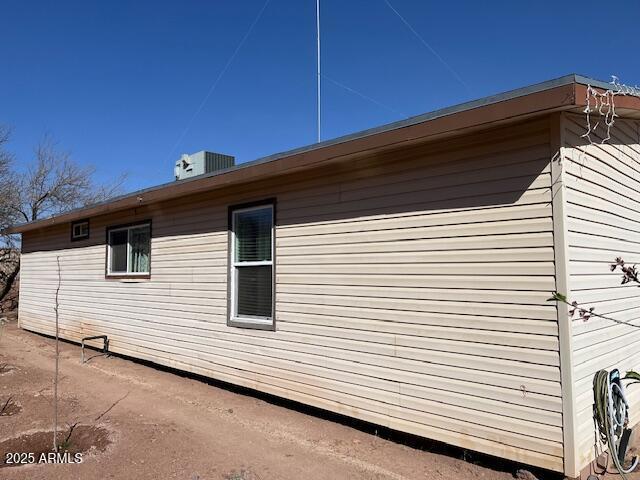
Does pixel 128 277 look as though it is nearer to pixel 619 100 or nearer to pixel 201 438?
pixel 201 438

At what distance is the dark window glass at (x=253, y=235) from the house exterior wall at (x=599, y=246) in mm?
3306

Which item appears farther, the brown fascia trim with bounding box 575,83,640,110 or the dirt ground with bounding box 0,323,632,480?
the dirt ground with bounding box 0,323,632,480

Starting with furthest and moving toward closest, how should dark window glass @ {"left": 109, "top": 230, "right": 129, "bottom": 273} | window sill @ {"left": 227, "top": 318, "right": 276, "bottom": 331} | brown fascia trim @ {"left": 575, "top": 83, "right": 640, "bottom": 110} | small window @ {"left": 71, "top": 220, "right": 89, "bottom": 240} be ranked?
1. small window @ {"left": 71, "top": 220, "right": 89, "bottom": 240}
2. dark window glass @ {"left": 109, "top": 230, "right": 129, "bottom": 273}
3. window sill @ {"left": 227, "top": 318, "right": 276, "bottom": 331}
4. brown fascia trim @ {"left": 575, "top": 83, "right": 640, "bottom": 110}

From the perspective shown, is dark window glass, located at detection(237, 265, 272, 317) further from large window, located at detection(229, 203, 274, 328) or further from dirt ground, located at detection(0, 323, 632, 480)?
dirt ground, located at detection(0, 323, 632, 480)

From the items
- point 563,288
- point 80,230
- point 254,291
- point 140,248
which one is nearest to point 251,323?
point 254,291

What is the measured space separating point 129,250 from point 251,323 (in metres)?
3.85

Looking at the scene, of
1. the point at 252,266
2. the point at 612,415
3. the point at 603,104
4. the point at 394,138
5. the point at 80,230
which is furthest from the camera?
the point at 80,230

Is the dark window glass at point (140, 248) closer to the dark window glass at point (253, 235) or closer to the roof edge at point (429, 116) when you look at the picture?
the roof edge at point (429, 116)

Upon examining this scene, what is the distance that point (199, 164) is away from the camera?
830 cm

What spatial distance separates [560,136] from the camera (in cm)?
338

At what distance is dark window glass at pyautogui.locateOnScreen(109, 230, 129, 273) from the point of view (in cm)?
867

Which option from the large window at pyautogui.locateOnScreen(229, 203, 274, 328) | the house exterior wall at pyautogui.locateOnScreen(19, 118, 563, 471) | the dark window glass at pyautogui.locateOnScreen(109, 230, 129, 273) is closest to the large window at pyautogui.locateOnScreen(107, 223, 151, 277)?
the dark window glass at pyautogui.locateOnScreen(109, 230, 129, 273)

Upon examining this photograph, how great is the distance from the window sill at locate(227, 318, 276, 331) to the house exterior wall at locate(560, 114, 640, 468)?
3.21 meters

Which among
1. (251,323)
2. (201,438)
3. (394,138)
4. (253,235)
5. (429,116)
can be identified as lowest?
(201,438)
